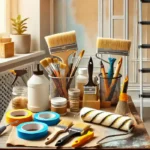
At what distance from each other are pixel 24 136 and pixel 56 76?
16.7 inches

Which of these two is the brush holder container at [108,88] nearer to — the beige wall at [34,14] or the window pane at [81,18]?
the beige wall at [34,14]

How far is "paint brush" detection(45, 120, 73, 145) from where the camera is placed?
1097 millimetres

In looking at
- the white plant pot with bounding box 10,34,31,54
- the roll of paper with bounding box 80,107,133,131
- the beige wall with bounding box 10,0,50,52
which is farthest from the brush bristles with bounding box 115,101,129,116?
the beige wall with bounding box 10,0,50,52

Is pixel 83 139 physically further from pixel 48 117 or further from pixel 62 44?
pixel 62 44

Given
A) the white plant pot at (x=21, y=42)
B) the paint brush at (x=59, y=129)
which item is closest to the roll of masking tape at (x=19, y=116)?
the paint brush at (x=59, y=129)

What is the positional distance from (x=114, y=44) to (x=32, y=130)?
0.58 m

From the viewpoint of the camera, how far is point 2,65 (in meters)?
2.08

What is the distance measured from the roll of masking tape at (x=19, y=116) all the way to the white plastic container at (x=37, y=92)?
0.19 ft

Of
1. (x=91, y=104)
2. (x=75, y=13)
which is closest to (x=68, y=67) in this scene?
(x=91, y=104)

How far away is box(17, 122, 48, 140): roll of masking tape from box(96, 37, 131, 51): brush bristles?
511 millimetres

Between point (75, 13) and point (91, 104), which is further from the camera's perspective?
point (75, 13)

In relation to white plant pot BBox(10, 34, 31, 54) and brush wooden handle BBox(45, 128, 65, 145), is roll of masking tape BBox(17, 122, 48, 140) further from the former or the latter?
white plant pot BBox(10, 34, 31, 54)

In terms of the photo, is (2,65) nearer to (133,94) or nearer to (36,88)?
(36,88)

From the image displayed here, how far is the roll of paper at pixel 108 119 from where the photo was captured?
1.19 m
